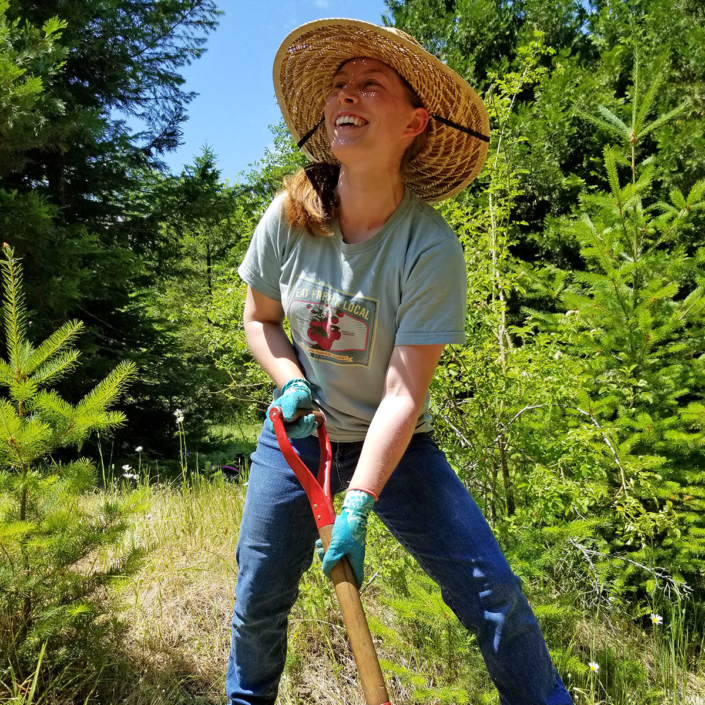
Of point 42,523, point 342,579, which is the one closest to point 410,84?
point 342,579

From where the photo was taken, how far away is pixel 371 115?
5.78 ft

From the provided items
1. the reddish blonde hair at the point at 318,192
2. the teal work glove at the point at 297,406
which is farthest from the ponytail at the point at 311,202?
the teal work glove at the point at 297,406

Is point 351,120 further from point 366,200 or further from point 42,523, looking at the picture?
point 42,523

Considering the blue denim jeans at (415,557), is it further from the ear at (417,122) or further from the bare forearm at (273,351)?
the ear at (417,122)

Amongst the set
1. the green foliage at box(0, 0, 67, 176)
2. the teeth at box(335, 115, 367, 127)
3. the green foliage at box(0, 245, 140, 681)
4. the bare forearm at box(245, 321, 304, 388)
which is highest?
the green foliage at box(0, 0, 67, 176)

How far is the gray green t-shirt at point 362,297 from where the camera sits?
1653 mm

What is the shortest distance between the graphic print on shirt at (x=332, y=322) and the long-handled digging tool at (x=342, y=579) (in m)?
0.21

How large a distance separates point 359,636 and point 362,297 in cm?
92

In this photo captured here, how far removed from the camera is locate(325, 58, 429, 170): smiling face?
68.6 inches

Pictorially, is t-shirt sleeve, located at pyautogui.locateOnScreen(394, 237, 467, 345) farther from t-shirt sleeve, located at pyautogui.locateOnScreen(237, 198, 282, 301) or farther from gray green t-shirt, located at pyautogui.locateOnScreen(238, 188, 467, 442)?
t-shirt sleeve, located at pyautogui.locateOnScreen(237, 198, 282, 301)

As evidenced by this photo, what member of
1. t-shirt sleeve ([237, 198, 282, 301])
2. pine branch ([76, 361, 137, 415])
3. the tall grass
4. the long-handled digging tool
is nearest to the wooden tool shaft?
the long-handled digging tool

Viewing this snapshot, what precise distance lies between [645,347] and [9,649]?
A: 3.01 m

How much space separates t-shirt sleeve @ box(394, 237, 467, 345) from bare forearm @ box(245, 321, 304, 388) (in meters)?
0.42

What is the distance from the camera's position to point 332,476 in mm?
1907
